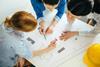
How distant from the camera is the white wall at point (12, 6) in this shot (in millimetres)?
1051

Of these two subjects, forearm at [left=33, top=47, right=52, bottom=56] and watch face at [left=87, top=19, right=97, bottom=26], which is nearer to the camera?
forearm at [left=33, top=47, right=52, bottom=56]

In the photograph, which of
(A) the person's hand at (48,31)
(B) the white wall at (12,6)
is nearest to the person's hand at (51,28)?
(A) the person's hand at (48,31)

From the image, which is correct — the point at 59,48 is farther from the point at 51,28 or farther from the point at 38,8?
the point at 38,8

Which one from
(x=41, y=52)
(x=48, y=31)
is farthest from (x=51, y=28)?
(x=41, y=52)

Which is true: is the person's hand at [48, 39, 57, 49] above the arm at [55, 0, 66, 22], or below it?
below

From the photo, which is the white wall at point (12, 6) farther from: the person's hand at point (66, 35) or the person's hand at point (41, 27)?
the person's hand at point (66, 35)

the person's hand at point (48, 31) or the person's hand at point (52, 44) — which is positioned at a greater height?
the person's hand at point (48, 31)

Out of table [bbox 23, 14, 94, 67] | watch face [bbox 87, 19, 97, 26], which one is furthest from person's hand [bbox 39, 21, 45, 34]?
watch face [bbox 87, 19, 97, 26]

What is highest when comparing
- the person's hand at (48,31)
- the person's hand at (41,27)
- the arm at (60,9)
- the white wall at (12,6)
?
the white wall at (12,6)

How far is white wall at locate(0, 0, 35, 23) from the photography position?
105 centimetres

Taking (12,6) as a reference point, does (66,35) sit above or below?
below

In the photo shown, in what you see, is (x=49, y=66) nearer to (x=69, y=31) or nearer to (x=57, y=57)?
(x=57, y=57)

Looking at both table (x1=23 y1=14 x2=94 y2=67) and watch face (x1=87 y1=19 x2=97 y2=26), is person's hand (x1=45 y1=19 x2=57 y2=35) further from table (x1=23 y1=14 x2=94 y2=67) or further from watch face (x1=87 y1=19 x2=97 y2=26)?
watch face (x1=87 y1=19 x2=97 y2=26)

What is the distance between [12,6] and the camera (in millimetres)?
1064
